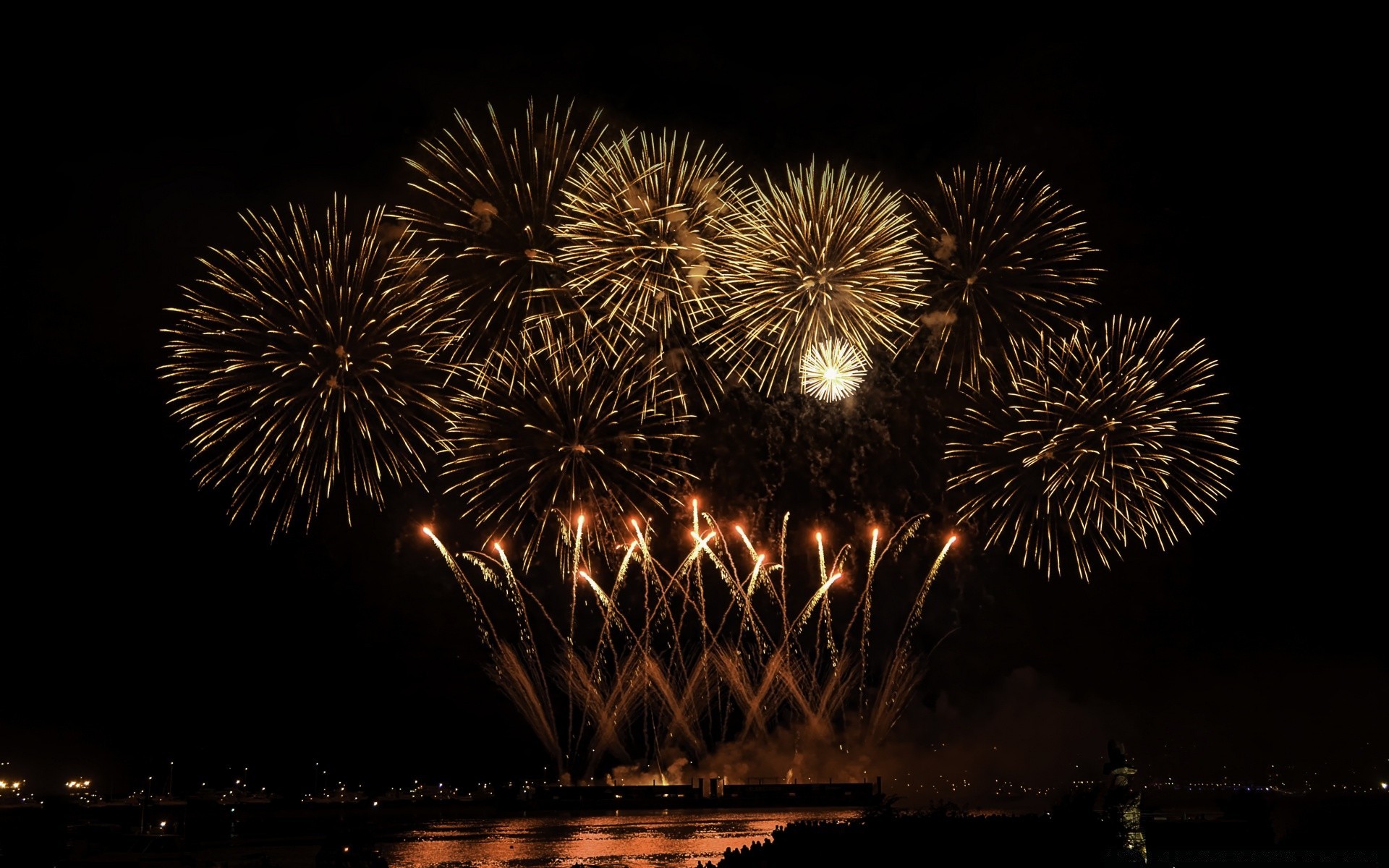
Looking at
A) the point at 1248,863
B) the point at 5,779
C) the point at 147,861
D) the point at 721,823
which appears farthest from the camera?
the point at 5,779

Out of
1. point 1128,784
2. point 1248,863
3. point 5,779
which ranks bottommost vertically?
point 1248,863

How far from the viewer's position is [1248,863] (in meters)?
22.0

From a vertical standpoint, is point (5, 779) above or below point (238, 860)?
above

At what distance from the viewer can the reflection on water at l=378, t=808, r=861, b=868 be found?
38062 millimetres

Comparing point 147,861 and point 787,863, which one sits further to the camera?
point 147,861

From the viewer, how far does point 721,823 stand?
62.2 m

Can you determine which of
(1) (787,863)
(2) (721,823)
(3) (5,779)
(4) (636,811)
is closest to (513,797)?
(4) (636,811)

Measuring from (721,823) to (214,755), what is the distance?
189 feet

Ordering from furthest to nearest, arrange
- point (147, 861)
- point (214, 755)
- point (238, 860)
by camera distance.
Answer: point (214, 755)
point (238, 860)
point (147, 861)

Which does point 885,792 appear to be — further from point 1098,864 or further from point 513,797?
A: point 1098,864

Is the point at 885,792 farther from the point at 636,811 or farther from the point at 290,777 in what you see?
the point at 290,777

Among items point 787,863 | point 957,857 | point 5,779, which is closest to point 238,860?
point 787,863

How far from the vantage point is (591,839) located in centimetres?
5069

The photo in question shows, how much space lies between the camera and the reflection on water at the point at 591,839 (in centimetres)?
3806
